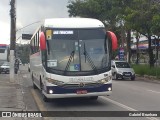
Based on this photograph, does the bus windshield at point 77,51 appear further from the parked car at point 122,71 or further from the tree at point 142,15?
the parked car at point 122,71

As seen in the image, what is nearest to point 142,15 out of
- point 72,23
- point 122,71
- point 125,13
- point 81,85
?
point 125,13

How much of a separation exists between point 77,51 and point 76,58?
0.27m

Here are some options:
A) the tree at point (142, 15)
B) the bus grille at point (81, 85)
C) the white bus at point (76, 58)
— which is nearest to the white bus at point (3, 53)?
the tree at point (142, 15)

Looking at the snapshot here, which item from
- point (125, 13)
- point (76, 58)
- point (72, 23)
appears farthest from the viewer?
point (125, 13)

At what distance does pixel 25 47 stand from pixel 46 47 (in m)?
14.0

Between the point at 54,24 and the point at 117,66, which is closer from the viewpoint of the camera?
the point at 54,24

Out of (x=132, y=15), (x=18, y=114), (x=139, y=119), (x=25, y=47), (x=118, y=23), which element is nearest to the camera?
(x=139, y=119)

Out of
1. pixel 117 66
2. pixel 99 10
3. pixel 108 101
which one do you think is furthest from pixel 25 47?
pixel 99 10

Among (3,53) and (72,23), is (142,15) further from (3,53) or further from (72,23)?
(3,53)

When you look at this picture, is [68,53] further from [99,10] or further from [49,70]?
[99,10]

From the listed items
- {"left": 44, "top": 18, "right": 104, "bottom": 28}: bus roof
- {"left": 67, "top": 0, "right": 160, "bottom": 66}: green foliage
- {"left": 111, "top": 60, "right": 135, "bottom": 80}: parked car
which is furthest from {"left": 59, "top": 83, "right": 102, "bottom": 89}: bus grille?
{"left": 111, "top": 60, "right": 135, "bottom": 80}: parked car

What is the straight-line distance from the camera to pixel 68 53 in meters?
14.2

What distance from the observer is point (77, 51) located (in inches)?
561

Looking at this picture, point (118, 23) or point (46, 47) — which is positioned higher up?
point (118, 23)
